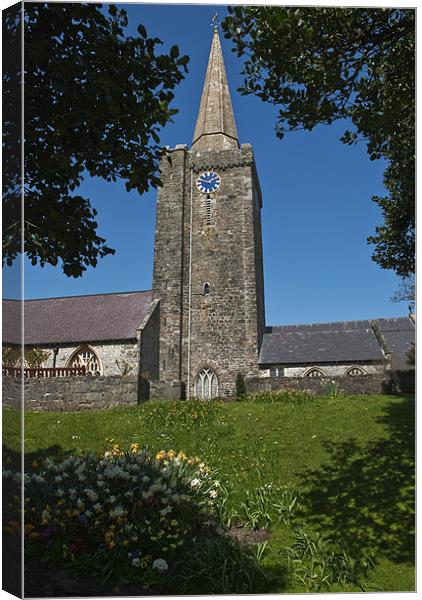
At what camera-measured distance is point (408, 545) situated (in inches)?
195

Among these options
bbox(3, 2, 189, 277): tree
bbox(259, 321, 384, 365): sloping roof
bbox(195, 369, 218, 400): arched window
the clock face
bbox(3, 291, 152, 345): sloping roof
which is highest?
the clock face

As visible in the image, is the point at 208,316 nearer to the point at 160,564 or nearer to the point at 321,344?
the point at 321,344

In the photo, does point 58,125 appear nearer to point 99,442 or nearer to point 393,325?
point 99,442

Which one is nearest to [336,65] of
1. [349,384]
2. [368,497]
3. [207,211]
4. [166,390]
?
[368,497]

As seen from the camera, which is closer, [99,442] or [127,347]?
[99,442]

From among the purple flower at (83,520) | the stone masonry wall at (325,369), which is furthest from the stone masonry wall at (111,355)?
the purple flower at (83,520)

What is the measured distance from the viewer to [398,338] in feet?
77.5

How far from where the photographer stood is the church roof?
23019 millimetres

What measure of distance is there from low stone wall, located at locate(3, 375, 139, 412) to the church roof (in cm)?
1094

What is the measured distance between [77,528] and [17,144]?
3748 millimetres

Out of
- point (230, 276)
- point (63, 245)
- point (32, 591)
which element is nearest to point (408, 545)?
point (32, 591)

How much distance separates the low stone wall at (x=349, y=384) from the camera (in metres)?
15.7

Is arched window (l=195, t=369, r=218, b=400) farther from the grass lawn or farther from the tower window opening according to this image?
the grass lawn

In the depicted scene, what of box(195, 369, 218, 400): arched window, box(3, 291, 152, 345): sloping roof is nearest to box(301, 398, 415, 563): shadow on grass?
box(195, 369, 218, 400): arched window
